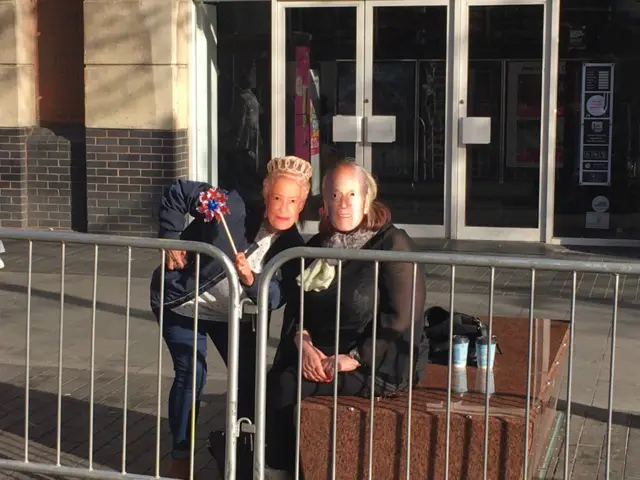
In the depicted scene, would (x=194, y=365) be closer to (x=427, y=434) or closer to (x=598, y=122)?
(x=427, y=434)

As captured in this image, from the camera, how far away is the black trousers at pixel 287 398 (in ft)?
15.8

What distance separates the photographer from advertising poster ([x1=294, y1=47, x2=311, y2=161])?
12.9 m

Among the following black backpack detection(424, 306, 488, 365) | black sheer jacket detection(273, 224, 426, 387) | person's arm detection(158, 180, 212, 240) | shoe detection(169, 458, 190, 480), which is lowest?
shoe detection(169, 458, 190, 480)

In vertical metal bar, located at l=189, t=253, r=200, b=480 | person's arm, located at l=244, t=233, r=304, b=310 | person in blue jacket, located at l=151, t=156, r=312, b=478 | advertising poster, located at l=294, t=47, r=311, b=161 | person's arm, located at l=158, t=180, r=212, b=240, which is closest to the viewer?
vertical metal bar, located at l=189, t=253, r=200, b=480

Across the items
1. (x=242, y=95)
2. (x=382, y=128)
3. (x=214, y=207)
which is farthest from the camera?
(x=242, y=95)

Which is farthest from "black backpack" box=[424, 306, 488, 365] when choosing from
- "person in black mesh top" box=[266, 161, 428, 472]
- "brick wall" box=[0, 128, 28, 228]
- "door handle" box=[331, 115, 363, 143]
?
"brick wall" box=[0, 128, 28, 228]

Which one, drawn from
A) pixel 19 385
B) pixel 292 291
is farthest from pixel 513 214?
pixel 292 291

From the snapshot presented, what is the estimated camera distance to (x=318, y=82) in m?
12.8

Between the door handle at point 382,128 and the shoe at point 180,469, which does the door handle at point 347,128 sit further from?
the shoe at point 180,469

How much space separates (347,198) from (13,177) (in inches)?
344

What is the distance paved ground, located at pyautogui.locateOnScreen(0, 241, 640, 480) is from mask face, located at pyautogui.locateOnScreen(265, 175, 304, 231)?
1052 mm

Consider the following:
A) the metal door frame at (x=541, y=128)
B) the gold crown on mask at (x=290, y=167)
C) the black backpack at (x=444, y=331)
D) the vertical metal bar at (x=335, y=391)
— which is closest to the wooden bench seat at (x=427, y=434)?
the vertical metal bar at (x=335, y=391)

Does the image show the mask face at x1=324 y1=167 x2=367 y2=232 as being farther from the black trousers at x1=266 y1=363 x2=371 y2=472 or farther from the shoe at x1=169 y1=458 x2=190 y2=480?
the shoe at x1=169 y1=458 x2=190 y2=480

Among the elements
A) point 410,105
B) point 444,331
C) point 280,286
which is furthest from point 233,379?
point 410,105
